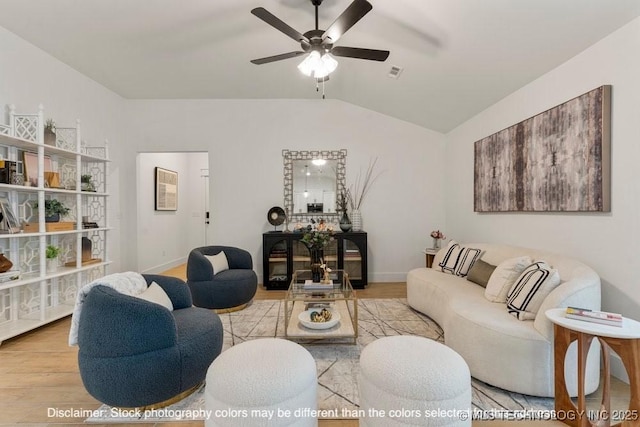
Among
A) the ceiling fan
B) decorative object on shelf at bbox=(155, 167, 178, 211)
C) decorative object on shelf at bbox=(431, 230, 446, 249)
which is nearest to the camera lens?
the ceiling fan

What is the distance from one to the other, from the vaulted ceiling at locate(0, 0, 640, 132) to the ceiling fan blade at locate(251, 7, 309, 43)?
0.53m

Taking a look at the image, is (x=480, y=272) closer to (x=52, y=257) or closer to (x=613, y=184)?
(x=613, y=184)

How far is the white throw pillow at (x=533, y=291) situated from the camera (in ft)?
6.74

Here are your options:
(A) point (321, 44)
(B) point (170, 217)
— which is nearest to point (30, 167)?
(B) point (170, 217)

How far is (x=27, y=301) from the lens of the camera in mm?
3082

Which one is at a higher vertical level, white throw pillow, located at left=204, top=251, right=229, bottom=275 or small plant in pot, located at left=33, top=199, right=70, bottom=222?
small plant in pot, located at left=33, top=199, right=70, bottom=222

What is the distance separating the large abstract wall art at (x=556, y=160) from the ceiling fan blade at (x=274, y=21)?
229 cm

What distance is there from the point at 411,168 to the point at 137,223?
4748 mm

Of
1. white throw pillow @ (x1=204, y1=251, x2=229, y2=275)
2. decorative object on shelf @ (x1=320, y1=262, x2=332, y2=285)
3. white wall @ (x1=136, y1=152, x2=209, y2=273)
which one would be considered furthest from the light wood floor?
white wall @ (x1=136, y1=152, x2=209, y2=273)

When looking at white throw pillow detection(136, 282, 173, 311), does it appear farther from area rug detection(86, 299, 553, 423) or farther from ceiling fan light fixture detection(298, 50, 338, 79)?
ceiling fan light fixture detection(298, 50, 338, 79)

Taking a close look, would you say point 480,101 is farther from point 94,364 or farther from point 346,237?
point 94,364

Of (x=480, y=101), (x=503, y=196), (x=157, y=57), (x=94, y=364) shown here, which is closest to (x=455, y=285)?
(x=503, y=196)

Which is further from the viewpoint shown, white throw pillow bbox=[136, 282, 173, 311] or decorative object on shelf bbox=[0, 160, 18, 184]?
Answer: decorative object on shelf bbox=[0, 160, 18, 184]

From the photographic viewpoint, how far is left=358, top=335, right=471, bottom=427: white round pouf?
1.28m
